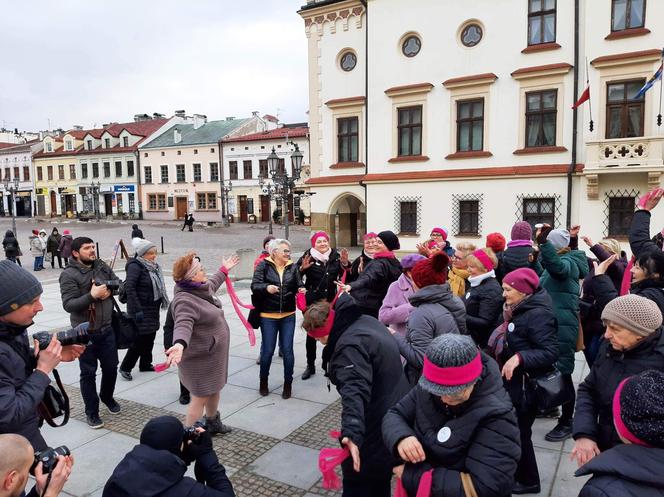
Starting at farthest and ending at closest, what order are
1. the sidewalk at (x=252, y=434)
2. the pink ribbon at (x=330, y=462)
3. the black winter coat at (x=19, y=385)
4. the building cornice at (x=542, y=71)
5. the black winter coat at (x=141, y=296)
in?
1. the building cornice at (x=542, y=71)
2. the black winter coat at (x=141, y=296)
3. the sidewalk at (x=252, y=434)
4. the pink ribbon at (x=330, y=462)
5. the black winter coat at (x=19, y=385)

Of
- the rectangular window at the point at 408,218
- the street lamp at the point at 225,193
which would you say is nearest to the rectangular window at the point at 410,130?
the rectangular window at the point at 408,218

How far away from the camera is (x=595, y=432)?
9.23ft

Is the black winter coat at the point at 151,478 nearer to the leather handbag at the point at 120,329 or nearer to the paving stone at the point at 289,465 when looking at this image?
the paving stone at the point at 289,465

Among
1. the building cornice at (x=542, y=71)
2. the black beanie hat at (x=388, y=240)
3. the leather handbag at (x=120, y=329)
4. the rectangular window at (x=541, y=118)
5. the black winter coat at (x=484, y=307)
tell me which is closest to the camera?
the black winter coat at (x=484, y=307)

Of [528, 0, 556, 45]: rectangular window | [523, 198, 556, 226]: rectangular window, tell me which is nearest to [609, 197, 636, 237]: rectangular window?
[523, 198, 556, 226]: rectangular window

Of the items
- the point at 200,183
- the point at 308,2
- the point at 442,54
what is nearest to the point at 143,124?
the point at 200,183

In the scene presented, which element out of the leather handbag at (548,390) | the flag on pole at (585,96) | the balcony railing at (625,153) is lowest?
the leather handbag at (548,390)

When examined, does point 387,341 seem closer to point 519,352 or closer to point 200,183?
point 519,352

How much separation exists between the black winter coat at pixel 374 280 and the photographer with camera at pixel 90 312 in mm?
2553

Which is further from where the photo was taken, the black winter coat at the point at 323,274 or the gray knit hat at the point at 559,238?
the black winter coat at the point at 323,274

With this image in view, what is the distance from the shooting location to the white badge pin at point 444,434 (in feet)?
7.47

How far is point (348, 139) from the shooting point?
21953 millimetres

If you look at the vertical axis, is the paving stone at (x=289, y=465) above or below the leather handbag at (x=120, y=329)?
below

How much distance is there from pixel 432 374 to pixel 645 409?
840 mm
